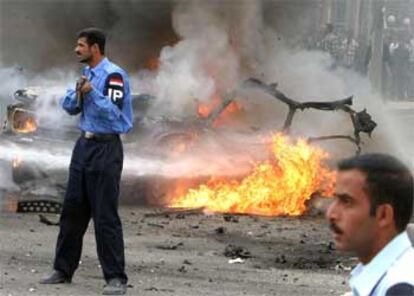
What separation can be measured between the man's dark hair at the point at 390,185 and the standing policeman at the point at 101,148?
3459 mm

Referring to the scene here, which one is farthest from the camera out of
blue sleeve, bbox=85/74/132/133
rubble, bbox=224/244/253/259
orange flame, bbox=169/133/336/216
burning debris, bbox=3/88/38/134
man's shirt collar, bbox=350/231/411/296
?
burning debris, bbox=3/88/38/134

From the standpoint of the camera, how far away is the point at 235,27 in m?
12.8

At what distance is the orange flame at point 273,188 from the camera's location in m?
9.28

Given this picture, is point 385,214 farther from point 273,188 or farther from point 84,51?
point 273,188

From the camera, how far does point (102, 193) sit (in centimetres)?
558

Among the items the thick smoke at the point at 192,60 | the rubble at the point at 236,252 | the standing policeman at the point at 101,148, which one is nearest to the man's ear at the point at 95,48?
the standing policeman at the point at 101,148

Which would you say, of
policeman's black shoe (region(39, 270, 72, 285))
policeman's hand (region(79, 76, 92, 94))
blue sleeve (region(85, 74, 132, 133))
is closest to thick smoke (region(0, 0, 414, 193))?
policeman's black shoe (region(39, 270, 72, 285))

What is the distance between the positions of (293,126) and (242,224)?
2891mm

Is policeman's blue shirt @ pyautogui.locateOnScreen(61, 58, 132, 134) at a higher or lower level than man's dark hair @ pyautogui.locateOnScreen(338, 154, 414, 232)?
higher

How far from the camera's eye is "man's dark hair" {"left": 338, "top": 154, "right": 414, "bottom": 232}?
2.13 m

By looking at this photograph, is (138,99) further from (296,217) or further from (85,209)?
(85,209)

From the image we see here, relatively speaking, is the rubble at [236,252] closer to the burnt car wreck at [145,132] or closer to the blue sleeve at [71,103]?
the blue sleeve at [71,103]

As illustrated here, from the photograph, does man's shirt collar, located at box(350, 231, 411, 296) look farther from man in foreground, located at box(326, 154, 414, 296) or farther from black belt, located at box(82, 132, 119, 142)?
black belt, located at box(82, 132, 119, 142)

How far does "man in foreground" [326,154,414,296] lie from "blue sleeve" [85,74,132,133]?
11.2 feet
